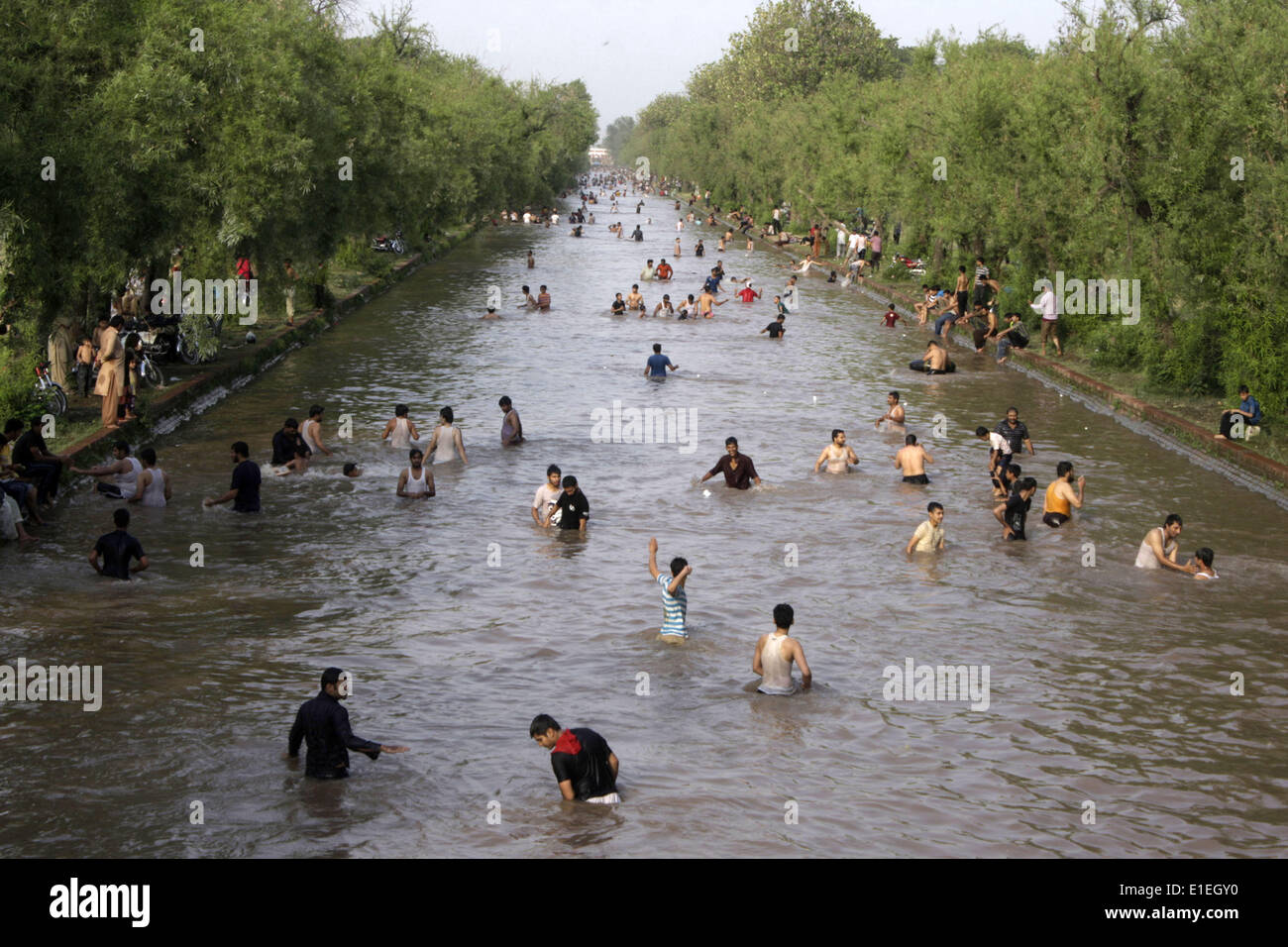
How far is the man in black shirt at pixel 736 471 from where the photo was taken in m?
19.0

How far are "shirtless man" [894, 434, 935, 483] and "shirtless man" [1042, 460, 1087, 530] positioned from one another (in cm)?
248

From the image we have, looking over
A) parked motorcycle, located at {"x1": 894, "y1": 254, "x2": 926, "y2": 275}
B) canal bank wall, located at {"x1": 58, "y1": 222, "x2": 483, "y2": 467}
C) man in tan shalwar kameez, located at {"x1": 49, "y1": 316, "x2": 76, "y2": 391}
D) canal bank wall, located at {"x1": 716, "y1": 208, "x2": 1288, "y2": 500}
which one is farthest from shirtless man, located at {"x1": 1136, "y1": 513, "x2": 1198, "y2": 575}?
parked motorcycle, located at {"x1": 894, "y1": 254, "x2": 926, "y2": 275}

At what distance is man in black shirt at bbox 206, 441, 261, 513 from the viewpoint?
56.4 feet

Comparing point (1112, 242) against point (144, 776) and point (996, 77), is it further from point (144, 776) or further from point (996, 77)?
point (144, 776)

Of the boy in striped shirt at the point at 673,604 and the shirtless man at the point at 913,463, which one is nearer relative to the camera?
the boy in striped shirt at the point at 673,604

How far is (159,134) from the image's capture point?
74.5 ft

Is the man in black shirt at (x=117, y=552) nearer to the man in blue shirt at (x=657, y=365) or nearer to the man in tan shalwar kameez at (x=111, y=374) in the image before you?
the man in tan shalwar kameez at (x=111, y=374)

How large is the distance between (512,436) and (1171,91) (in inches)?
507

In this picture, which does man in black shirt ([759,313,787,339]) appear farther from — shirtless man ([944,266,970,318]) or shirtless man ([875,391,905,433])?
shirtless man ([875,391,905,433])

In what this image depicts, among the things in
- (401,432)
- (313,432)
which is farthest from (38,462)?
(401,432)

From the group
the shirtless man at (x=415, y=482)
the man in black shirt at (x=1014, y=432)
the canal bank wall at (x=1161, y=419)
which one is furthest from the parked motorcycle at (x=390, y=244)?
the man in black shirt at (x=1014, y=432)

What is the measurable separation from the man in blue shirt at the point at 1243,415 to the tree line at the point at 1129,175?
47 centimetres
